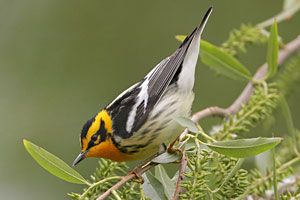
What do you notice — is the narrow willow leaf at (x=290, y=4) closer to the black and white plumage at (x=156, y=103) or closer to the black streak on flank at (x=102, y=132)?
the black and white plumage at (x=156, y=103)

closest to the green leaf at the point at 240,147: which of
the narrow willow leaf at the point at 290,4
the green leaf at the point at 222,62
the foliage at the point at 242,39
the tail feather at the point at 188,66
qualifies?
the green leaf at the point at 222,62

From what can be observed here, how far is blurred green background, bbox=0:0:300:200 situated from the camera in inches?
206

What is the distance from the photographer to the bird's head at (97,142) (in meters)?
3.44

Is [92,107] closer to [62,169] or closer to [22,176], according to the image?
[22,176]

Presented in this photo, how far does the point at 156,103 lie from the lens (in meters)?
3.64

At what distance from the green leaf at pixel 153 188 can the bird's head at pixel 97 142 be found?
63cm

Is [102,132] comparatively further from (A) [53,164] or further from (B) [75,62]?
(B) [75,62]

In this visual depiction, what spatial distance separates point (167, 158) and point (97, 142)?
2.16ft

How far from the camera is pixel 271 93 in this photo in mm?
3395

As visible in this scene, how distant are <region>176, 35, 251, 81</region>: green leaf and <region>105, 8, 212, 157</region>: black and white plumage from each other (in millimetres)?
60

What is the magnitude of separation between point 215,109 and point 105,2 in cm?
338

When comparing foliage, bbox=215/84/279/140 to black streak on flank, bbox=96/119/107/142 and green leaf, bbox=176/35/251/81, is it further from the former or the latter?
black streak on flank, bbox=96/119/107/142

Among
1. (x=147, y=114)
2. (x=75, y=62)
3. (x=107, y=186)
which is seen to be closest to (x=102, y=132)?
(x=147, y=114)

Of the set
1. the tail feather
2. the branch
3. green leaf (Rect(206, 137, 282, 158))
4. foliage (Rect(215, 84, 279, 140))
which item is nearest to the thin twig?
the branch
